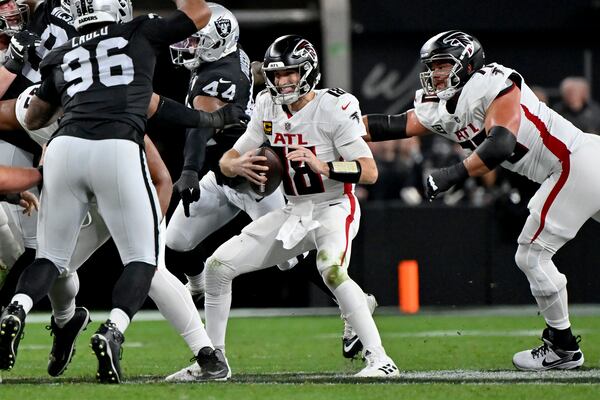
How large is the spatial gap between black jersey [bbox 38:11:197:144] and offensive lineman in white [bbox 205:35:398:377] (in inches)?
31.8

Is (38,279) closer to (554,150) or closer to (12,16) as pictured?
(12,16)

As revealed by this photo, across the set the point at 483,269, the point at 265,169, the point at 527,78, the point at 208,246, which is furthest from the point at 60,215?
the point at 527,78

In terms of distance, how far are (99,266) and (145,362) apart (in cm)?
435

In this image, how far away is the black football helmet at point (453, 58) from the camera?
655 cm

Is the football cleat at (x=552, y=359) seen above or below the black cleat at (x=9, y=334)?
below

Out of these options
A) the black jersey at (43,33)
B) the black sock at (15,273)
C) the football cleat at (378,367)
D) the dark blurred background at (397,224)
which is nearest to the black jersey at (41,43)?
the black jersey at (43,33)

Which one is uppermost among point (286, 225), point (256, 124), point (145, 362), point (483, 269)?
point (256, 124)

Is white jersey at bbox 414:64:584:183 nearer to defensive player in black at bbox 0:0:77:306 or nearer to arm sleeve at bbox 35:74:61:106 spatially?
arm sleeve at bbox 35:74:61:106

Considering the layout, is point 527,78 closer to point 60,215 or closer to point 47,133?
point 47,133

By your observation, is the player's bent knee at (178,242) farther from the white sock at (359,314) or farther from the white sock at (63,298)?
the white sock at (359,314)

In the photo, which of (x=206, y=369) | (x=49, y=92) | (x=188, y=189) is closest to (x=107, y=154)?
(x=49, y=92)

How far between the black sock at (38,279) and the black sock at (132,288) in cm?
30

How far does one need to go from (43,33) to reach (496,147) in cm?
277

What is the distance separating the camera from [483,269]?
11266 millimetres
